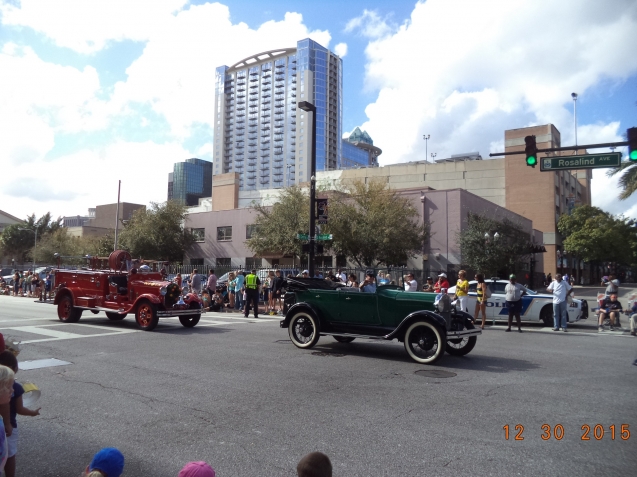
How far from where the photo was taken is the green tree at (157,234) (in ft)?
143

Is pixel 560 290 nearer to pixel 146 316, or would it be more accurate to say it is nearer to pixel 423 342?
pixel 423 342

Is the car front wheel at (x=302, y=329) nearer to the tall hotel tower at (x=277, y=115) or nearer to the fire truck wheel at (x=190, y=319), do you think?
the fire truck wheel at (x=190, y=319)

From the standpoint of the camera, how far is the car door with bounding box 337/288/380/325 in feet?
32.4

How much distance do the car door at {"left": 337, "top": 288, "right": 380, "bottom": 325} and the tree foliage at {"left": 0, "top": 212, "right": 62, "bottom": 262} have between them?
65063 mm

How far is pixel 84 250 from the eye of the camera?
5534cm

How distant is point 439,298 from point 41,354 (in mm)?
7848

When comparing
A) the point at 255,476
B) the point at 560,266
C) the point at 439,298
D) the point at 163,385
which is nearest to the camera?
the point at 255,476

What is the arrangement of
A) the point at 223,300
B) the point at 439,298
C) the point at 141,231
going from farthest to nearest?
the point at 141,231 < the point at 223,300 < the point at 439,298

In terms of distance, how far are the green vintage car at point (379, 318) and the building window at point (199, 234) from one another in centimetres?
3762

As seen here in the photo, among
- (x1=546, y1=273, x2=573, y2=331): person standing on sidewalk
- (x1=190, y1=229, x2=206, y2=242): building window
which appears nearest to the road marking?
(x1=546, y1=273, x2=573, y2=331): person standing on sidewalk

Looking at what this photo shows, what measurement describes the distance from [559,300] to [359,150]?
161565 millimetres

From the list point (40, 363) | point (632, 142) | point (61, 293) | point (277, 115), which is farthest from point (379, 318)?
point (277, 115)

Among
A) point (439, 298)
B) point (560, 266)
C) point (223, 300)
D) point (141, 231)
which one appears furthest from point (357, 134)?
point (439, 298)

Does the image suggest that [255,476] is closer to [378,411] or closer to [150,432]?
[150,432]
